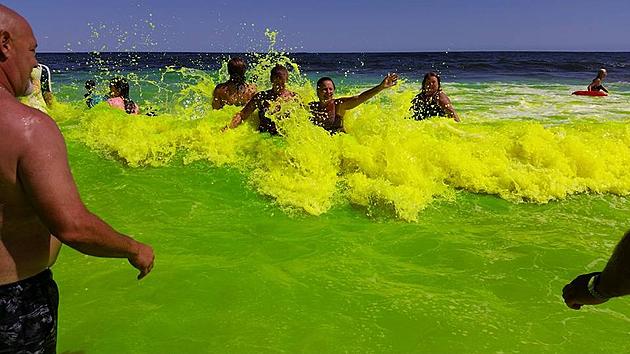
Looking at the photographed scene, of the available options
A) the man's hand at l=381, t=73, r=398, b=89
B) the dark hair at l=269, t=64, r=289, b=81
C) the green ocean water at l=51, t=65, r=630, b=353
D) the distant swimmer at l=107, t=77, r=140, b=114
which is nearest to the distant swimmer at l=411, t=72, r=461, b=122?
the green ocean water at l=51, t=65, r=630, b=353

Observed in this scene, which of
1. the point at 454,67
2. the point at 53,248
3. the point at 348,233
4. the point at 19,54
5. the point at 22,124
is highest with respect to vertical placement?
the point at 19,54

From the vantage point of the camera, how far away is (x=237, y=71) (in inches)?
322

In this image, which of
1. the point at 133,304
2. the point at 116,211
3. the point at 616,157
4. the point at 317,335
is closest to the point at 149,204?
the point at 116,211

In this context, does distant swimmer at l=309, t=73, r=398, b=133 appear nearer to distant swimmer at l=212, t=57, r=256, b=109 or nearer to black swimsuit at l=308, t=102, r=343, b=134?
black swimsuit at l=308, t=102, r=343, b=134

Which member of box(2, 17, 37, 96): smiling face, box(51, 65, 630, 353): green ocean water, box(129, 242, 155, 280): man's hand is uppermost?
box(2, 17, 37, 96): smiling face

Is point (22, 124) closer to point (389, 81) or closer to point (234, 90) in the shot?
point (389, 81)

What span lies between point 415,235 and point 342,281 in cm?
122

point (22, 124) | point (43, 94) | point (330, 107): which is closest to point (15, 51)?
point (22, 124)

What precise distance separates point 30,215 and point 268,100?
545 cm

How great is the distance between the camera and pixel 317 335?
10.8 feet

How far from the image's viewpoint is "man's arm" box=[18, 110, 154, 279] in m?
1.72

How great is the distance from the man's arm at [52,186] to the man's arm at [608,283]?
5.68 ft

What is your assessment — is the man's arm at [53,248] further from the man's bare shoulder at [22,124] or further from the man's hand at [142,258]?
the man's bare shoulder at [22,124]

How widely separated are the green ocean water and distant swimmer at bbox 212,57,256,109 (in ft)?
2.81
